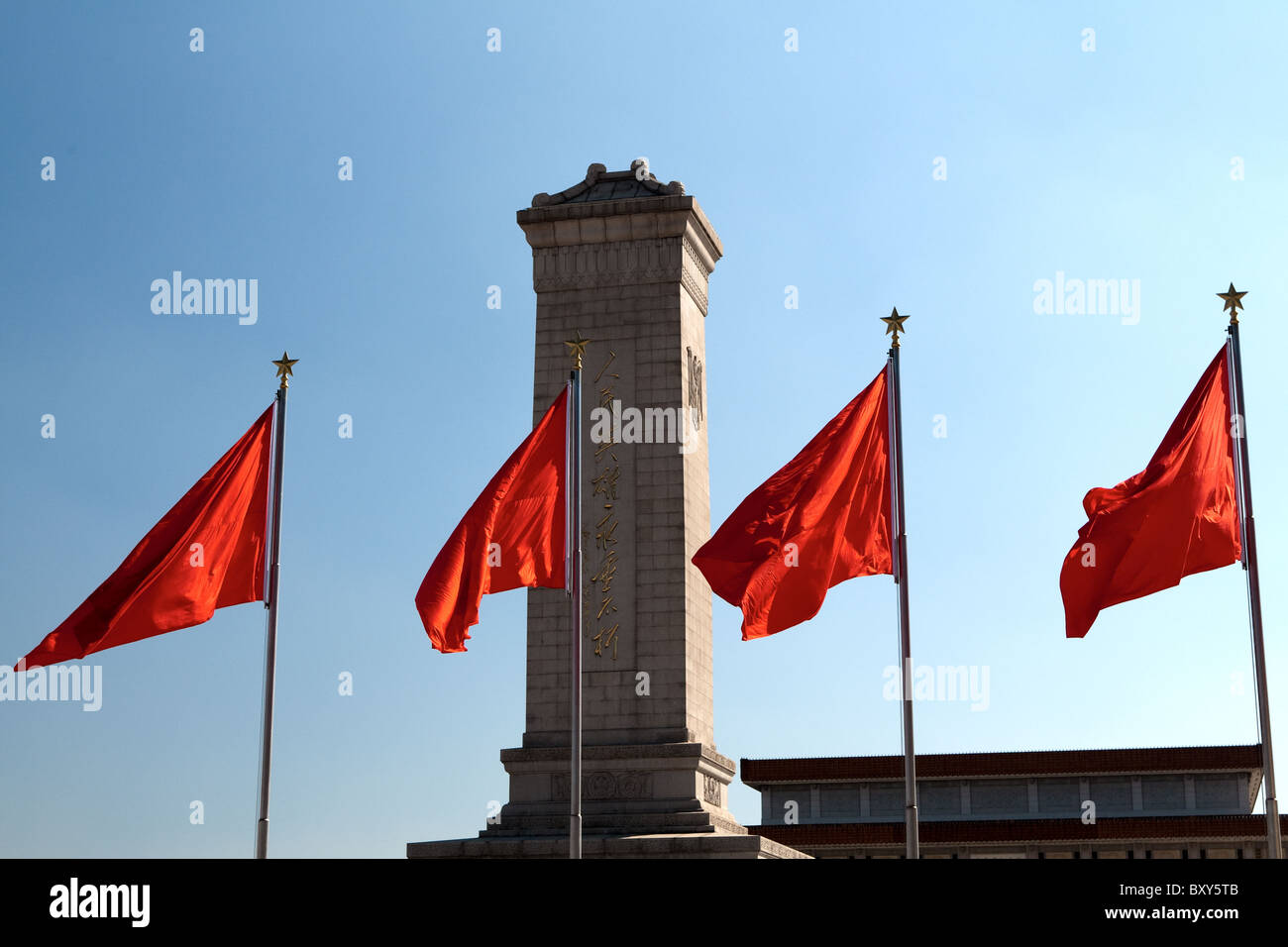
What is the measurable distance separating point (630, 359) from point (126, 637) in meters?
17.3

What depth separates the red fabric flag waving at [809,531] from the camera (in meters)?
23.5

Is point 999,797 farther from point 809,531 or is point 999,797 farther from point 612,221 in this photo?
point 809,531

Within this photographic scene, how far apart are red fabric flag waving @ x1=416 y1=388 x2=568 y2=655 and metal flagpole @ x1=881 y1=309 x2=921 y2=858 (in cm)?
508

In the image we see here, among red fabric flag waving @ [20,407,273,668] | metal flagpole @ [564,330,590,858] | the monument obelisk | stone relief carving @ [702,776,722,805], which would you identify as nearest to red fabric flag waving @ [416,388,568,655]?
metal flagpole @ [564,330,590,858]

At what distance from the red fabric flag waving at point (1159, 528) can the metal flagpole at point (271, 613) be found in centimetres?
1153

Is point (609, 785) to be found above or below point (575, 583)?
below

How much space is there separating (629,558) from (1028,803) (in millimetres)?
28698

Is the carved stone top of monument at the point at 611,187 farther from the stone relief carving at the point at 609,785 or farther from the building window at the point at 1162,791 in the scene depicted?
the building window at the point at 1162,791

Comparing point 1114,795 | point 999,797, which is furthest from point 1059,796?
point 999,797

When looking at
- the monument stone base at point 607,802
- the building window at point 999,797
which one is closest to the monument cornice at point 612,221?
the monument stone base at point 607,802

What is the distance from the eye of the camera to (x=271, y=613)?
2458cm

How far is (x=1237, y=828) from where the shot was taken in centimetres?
5459

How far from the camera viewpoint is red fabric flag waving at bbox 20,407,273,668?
2262cm
